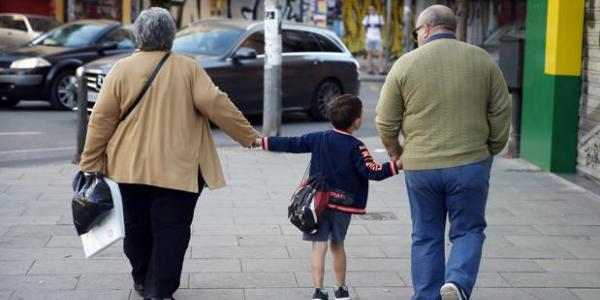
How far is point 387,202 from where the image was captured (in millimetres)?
9539

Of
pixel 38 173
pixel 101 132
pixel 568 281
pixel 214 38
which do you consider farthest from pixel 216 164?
pixel 214 38

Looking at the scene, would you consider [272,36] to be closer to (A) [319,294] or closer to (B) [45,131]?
(B) [45,131]

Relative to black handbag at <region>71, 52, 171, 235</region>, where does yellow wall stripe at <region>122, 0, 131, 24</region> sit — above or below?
above

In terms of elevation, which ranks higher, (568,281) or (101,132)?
(101,132)

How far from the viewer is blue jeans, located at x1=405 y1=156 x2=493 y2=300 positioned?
18.5ft

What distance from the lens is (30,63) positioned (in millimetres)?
17109

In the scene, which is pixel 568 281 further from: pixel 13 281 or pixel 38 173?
pixel 38 173

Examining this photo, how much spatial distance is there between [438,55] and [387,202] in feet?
13.2

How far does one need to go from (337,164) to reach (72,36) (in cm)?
1346

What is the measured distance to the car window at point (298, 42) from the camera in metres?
16.6

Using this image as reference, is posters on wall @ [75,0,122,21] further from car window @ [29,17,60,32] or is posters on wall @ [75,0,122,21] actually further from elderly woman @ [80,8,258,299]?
elderly woman @ [80,8,258,299]


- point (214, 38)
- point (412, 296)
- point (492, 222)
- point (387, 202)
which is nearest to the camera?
Result: point (412, 296)

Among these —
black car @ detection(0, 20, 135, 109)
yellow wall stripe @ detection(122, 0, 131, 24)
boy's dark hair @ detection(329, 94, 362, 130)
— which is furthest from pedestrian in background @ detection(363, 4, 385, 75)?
A: boy's dark hair @ detection(329, 94, 362, 130)

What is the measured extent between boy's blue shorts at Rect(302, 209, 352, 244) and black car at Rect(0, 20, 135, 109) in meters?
11.5
